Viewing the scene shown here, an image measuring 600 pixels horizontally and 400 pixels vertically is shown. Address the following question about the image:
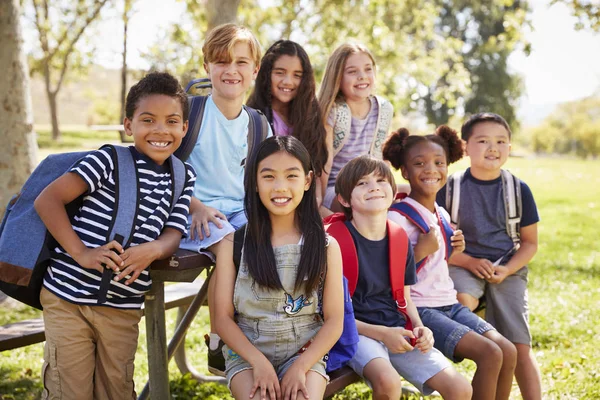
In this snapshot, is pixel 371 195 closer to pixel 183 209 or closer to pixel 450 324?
pixel 450 324

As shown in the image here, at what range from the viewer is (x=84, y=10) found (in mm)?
21719

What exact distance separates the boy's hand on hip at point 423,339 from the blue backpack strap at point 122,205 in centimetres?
125

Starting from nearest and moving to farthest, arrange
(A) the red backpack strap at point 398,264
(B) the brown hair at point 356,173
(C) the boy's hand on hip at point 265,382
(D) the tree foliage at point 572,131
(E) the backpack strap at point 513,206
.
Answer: (C) the boy's hand on hip at point 265,382 → (A) the red backpack strap at point 398,264 → (B) the brown hair at point 356,173 → (E) the backpack strap at point 513,206 → (D) the tree foliage at point 572,131

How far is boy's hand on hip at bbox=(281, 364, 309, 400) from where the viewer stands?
2.30m

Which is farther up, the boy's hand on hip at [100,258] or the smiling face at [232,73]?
the smiling face at [232,73]

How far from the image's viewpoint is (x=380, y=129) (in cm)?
386

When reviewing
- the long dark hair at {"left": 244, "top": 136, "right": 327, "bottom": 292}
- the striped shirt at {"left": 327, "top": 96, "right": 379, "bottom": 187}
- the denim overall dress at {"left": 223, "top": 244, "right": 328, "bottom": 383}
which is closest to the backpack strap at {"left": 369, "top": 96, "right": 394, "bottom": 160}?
the striped shirt at {"left": 327, "top": 96, "right": 379, "bottom": 187}

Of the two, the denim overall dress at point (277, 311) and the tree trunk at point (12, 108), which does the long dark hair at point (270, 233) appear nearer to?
the denim overall dress at point (277, 311)

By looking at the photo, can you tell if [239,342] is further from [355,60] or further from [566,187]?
[566,187]

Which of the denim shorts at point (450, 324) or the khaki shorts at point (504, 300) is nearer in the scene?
the denim shorts at point (450, 324)

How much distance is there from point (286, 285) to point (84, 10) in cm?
2165

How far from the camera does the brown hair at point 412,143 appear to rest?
3340mm

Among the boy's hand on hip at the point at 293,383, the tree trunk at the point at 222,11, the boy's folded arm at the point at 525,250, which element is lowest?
the boy's hand on hip at the point at 293,383

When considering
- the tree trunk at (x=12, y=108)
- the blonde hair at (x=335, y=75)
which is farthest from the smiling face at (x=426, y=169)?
the tree trunk at (x=12, y=108)
